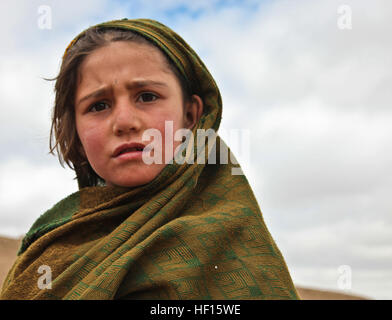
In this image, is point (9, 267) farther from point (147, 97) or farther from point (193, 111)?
point (147, 97)

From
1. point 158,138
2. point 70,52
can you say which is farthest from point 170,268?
point 70,52

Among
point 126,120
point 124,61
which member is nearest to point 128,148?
point 126,120

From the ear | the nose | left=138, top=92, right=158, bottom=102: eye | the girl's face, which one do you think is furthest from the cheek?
the ear

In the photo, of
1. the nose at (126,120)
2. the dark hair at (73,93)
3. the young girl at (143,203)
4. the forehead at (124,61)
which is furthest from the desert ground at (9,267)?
the nose at (126,120)

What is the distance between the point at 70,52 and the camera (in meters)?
2.45

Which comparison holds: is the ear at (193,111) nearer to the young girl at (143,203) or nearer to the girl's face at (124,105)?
the young girl at (143,203)

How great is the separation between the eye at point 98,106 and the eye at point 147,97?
0.57ft

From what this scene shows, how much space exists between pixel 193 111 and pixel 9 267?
15889 millimetres

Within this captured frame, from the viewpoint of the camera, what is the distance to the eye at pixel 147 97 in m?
2.09

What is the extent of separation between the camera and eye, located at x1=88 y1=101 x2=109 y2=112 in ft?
7.05

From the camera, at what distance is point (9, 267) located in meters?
16.3
